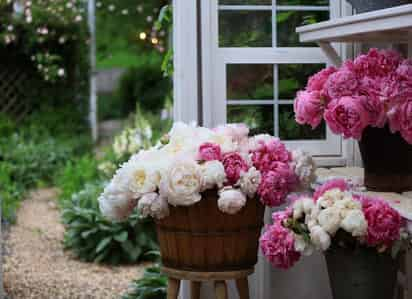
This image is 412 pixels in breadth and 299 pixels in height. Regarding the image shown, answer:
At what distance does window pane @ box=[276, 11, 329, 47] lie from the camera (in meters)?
3.34

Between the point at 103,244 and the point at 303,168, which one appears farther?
the point at 103,244

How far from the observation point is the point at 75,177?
7246 millimetres

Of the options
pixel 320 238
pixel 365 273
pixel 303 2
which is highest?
pixel 303 2

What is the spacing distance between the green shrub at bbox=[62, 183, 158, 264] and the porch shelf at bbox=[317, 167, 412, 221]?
2255mm

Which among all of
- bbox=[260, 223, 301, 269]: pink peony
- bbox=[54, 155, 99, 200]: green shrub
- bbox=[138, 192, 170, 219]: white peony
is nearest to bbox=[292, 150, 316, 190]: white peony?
bbox=[260, 223, 301, 269]: pink peony

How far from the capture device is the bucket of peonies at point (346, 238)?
2.42 metres

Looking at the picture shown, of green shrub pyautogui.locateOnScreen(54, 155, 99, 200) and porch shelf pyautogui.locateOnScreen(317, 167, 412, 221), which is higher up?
porch shelf pyautogui.locateOnScreen(317, 167, 412, 221)

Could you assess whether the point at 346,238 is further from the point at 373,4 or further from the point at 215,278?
the point at 373,4

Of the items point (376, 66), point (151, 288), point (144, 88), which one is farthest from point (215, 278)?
point (144, 88)

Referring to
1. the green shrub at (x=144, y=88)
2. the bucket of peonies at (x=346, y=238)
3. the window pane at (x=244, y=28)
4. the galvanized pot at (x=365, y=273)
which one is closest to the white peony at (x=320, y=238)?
the bucket of peonies at (x=346, y=238)

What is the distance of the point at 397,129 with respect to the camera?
260cm

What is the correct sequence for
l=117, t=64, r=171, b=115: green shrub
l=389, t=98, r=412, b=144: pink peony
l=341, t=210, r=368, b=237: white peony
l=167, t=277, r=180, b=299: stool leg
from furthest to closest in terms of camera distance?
l=117, t=64, r=171, b=115: green shrub, l=167, t=277, r=180, b=299: stool leg, l=389, t=98, r=412, b=144: pink peony, l=341, t=210, r=368, b=237: white peony

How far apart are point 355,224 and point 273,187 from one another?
1.15ft

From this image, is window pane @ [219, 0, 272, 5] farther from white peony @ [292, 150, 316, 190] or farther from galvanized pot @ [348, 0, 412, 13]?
white peony @ [292, 150, 316, 190]
